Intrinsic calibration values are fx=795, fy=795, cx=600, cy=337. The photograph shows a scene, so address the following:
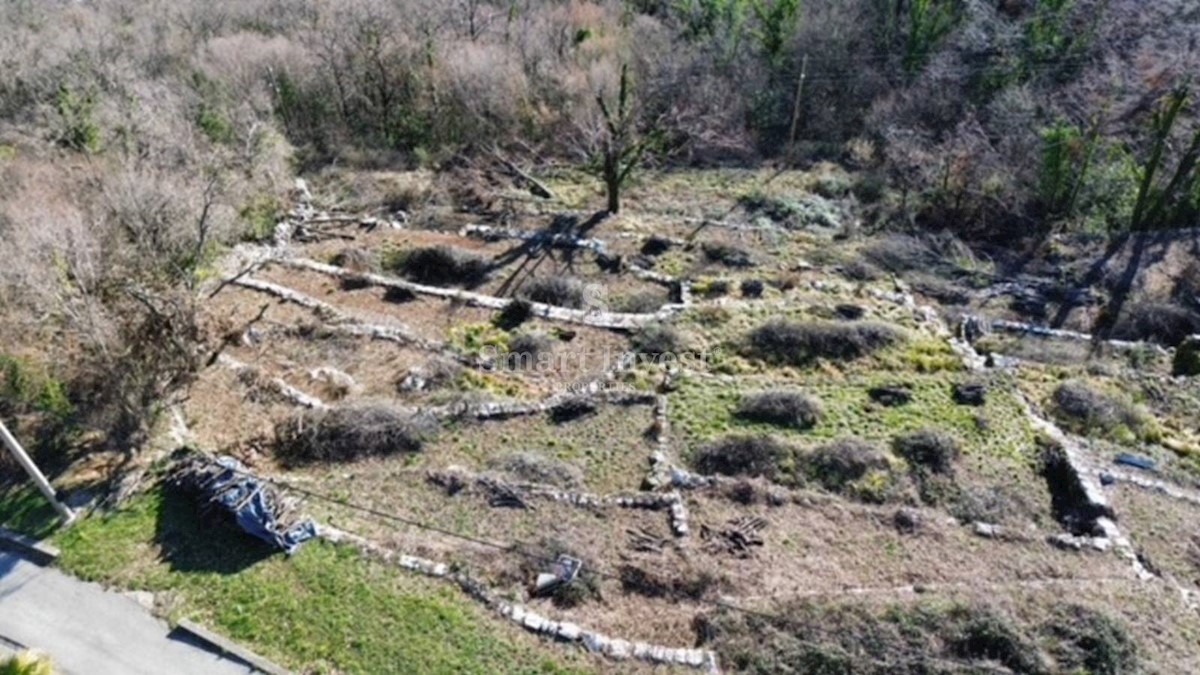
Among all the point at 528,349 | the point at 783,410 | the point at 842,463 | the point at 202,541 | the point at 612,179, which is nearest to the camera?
the point at 202,541

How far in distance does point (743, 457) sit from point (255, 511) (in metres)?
10.4

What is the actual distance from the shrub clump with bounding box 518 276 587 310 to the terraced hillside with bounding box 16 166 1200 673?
0.36 ft

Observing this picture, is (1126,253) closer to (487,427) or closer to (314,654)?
(487,427)

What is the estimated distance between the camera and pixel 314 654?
44.6 ft

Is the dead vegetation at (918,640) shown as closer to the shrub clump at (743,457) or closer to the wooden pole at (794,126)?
the shrub clump at (743,457)

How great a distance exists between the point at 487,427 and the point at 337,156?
21.6 metres

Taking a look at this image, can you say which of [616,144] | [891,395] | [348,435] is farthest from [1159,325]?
[348,435]

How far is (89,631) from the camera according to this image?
14.2 m

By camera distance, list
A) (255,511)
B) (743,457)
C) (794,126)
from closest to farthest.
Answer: (255,511), (743,457), (794,126)

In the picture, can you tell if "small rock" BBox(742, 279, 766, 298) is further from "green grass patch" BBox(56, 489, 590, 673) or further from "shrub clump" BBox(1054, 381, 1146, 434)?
"green grass patch" BBox(56, 489, 590, 673)

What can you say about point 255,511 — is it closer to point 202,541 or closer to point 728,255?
point 202,541

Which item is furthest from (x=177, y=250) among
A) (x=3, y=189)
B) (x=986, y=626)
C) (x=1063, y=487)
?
(x=1063, y=487)

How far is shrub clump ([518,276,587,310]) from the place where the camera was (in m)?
25.6

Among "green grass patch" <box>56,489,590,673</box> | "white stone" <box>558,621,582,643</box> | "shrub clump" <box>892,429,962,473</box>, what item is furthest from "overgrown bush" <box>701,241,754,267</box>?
"green grass patch" <box>56,489,590,673</box>
